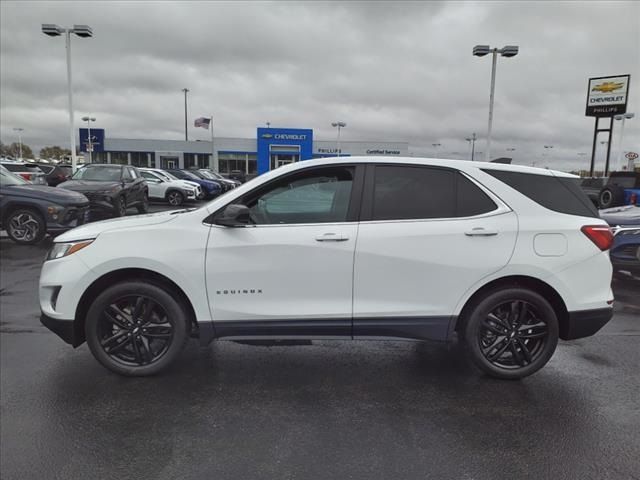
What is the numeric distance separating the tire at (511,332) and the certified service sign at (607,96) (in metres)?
38.8

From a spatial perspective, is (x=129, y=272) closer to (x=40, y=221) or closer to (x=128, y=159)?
(x=40, y=221)

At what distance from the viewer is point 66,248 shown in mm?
3531

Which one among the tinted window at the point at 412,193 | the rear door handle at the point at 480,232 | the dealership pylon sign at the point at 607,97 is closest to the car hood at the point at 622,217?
the rear door handle at the point at 480,232

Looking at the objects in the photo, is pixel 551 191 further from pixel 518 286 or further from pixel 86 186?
pixel 86 186

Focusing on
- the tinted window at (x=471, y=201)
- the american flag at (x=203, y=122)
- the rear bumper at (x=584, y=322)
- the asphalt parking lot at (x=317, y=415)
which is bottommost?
the asphalt parking lot at (x=317, y=415)

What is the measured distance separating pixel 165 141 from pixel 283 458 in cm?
6179

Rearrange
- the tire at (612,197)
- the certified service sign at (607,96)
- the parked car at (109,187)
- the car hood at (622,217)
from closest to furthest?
the car hood at (622,217) < the tire at (612,197) < the parked car at (109,187) < the certified service sign at (607,96)

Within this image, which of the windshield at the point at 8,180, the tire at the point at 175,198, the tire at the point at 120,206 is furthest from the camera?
A: the tire at the point at 175,198

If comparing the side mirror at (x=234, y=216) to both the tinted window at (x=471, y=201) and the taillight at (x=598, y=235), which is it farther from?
the taillight at (x=598, y=235)

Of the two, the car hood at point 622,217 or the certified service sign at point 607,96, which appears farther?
the certified service sign at point 607,96

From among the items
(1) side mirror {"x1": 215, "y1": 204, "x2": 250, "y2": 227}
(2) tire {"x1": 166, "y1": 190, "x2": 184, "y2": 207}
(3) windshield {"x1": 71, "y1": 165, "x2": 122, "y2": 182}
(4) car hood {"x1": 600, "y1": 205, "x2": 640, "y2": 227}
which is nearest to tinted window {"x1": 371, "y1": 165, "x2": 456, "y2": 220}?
(1) side mirror {"x1": 215, "y1": 204, "x2": 250, "y2": 227}

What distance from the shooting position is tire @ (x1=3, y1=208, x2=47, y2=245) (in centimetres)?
917

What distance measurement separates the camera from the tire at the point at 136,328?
3471 millimetres

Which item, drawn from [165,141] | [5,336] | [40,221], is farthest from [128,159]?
[5,336]
